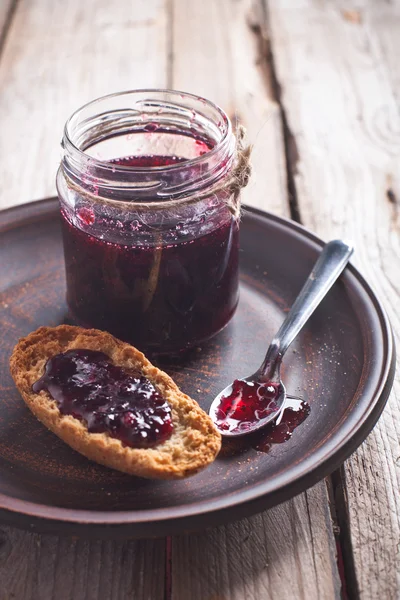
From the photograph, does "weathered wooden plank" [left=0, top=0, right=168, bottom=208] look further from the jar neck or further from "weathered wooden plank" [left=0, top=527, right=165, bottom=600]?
"weathered wooden plank" [left=0, top=527, right=165, bottom=600]

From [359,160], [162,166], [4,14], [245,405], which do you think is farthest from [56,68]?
[245,405]

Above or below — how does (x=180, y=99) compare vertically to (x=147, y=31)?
above

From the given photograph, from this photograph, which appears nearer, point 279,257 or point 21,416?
point 21,416

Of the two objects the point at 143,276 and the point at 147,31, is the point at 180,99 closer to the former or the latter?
the point at 143,276

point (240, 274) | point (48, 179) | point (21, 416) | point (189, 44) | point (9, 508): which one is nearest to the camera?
point (9, 508)

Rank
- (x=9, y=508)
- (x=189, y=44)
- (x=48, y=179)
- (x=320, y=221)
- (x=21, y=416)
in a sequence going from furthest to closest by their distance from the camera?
1. (x=189, y=44)
2. (x=48, y=179)
3. (x=320, y=221)
4. (x=21, y=416)
5. (x=9, y=508)

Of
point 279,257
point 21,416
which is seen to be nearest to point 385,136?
point 279,257

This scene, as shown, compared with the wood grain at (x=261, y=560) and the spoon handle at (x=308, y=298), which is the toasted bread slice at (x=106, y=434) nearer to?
the wood grain at (x=261, y=560)
